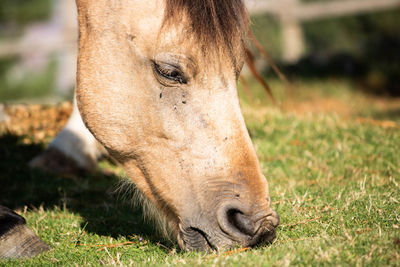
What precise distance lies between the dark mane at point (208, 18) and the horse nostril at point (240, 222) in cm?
84

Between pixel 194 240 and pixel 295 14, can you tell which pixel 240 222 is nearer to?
pixel 194 240

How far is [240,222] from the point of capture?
209cm

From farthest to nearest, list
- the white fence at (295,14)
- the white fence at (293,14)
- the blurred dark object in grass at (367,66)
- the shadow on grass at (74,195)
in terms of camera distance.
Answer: the white fence at (295,14), the white fence at (293,14), the blurred dark object in grass at (367,66), the shadow on grass at (74,195)

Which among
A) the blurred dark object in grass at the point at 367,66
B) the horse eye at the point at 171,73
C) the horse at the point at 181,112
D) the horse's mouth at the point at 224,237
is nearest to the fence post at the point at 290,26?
the blurred dark object in grass at the point at 367,66

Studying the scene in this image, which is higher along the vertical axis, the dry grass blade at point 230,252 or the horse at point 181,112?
the horse at point 181,112

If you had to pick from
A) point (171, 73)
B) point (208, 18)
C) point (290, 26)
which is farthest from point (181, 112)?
point (290, 26)

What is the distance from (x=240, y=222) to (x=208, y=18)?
103 cm

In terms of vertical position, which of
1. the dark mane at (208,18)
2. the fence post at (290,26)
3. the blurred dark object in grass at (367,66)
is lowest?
the blurred dark object in grass at (367,66)

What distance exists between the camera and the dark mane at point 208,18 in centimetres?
225

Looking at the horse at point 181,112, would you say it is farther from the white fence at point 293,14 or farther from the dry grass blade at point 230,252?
the white fence at point 293,14

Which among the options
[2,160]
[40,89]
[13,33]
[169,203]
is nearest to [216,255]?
[169,203]

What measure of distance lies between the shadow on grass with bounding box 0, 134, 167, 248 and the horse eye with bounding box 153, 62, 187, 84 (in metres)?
0.95

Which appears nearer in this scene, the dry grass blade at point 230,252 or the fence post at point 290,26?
the dry grass blade at point 230,252

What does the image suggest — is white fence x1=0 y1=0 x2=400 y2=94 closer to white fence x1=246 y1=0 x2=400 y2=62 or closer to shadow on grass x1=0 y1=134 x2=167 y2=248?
white fence x1=246 y1=0 x2=400 y2=62
